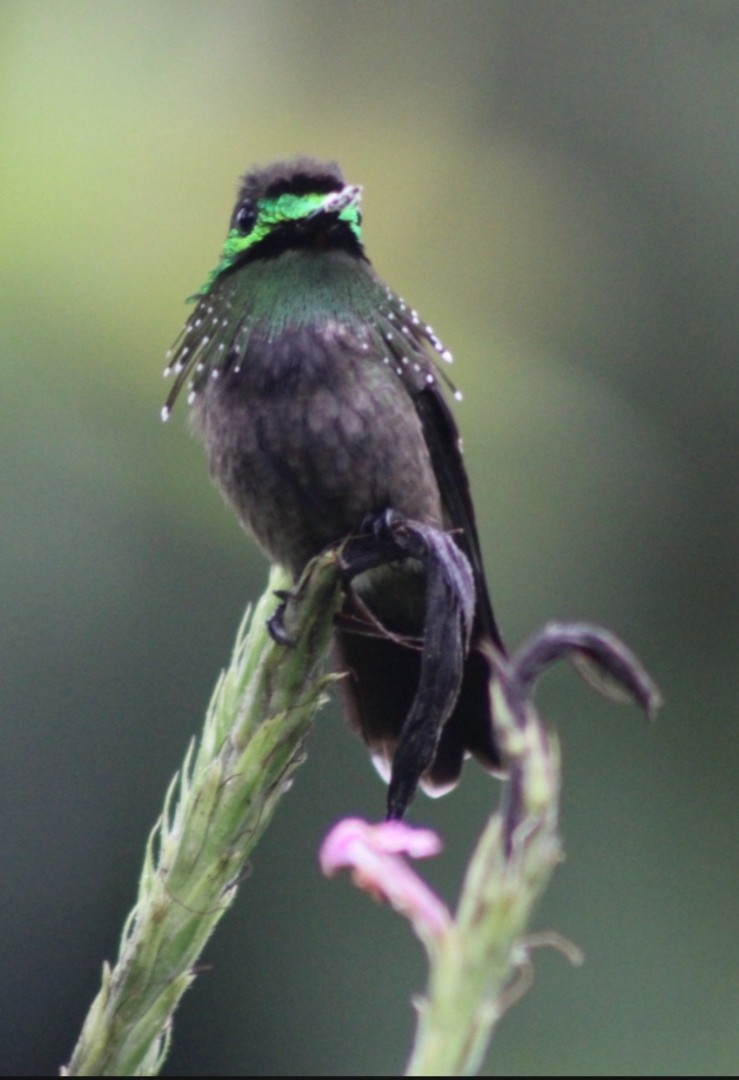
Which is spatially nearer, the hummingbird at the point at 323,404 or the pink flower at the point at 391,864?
the pink flower at the point at 391,864

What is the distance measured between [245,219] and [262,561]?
283cm

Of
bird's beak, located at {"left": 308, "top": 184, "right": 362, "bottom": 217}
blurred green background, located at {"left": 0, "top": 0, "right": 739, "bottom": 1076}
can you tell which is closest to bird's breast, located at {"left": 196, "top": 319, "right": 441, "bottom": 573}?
bird's beak, located at {"left": 308, "top": 184, "right": 362, "bottom": 217}

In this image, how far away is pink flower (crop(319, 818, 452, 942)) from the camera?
72 cm

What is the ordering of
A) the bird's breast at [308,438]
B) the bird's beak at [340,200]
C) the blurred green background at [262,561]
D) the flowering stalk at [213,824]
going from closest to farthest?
the flowering stalk at [213,824]
the bird's beak at [340,200]
the bird's breast at [308,438]
the blurred green background at [262,561]

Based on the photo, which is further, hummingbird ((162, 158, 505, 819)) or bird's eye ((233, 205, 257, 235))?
bird's eye ((233, 205, 257, 235))

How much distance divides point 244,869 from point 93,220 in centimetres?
392

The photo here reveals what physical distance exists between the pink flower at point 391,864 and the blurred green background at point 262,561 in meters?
4.00

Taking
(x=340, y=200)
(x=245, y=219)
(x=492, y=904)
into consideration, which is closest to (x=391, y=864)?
(x=492, y=904)

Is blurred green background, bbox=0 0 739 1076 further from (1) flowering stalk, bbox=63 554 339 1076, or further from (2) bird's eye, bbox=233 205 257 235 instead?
(1) flowering stalk, bbox=63 554 339 1076

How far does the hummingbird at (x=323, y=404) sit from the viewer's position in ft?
8.50

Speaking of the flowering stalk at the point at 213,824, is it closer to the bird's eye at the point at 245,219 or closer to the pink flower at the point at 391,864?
the pink flower at the point at 391,864

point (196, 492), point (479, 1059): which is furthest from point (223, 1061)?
point (479, 1059)

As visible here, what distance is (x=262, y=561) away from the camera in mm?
5523

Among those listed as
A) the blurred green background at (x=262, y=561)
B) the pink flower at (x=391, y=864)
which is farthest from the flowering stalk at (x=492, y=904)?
the blurred green background at (x=262, y=561)
